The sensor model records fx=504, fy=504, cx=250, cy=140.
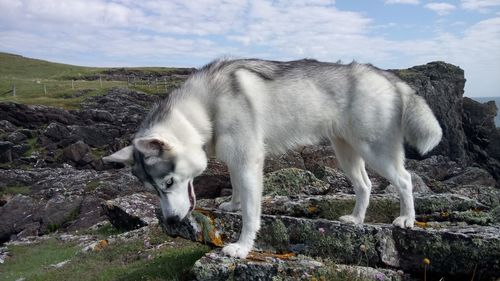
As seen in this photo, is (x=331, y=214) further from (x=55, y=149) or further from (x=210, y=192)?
(x=55, y=149)

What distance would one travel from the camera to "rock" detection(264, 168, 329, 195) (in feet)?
45.1

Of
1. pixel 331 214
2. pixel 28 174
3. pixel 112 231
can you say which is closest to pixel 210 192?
pixel 112 231

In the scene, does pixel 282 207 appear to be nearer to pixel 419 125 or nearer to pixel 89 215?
pixel 419 125

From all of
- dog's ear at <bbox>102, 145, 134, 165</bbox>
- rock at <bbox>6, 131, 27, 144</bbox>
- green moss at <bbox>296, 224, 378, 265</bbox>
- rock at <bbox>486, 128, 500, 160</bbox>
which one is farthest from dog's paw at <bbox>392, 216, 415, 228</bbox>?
rock at <bbox>486, 128, 500, 160</bbox>

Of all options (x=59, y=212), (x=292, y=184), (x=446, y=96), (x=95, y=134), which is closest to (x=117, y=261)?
(x=292, y=184)

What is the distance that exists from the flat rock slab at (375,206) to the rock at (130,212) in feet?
30.5

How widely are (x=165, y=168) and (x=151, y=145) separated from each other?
0.40 meters

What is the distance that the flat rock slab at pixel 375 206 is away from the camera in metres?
10.3

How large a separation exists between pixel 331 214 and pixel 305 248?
198 centimetres

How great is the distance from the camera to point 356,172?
32.5 feet

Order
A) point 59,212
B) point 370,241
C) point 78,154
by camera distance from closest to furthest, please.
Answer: point 370,241, point 59,212, point 78,154

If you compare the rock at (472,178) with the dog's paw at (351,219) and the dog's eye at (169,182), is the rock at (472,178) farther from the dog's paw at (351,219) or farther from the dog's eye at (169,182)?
the dog's eye at (169,182)

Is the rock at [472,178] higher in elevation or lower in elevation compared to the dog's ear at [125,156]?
lower

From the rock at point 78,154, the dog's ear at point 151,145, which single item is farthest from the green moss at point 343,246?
the rock at point 78,154
